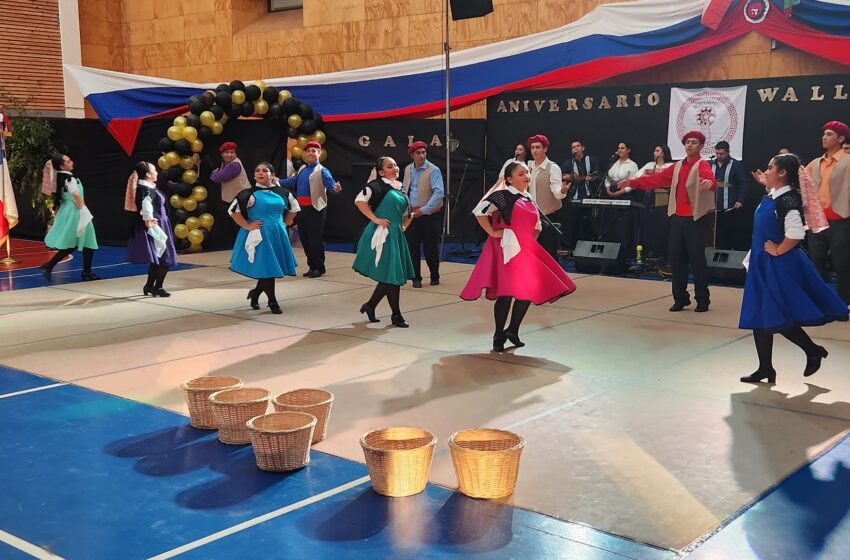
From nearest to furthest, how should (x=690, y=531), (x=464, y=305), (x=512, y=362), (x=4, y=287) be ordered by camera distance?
(x=690, y=531) < (x=512, y=362) < (x=464, y=305) < (x=4, y=287)

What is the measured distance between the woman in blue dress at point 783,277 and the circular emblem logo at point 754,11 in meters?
6.75

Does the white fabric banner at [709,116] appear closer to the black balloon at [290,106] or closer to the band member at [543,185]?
the band member at [543,185]

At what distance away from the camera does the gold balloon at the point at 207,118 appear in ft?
45.5

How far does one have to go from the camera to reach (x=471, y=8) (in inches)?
446

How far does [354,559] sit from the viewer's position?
3.49 metres

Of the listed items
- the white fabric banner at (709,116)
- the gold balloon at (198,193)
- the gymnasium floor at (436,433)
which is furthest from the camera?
the gold balloon at (198,193)

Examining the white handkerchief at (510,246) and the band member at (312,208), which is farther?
the band member at (312,208)

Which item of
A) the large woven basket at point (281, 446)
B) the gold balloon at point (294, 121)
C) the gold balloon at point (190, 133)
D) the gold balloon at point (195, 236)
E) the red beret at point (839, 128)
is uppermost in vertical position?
the gold balloon at point (294, 121)

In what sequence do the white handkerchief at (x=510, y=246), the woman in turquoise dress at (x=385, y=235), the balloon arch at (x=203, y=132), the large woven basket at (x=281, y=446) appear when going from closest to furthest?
1. the large woven basket at (x=281, y=446)
2. the white handkerchief at (x=510, y=246)
3. the woman in turquoise dress at (x=385, y=235)
4. the balloon arch at (x=203, y=132)

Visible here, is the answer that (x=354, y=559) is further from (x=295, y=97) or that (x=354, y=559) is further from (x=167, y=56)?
(x=167, y=56)

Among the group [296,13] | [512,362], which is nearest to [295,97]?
[296,13]

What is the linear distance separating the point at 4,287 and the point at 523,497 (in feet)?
29.1

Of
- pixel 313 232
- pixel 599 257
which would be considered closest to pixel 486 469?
pixel 599 257

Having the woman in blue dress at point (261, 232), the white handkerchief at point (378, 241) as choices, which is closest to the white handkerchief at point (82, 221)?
the woman in blue dress at point (261, 232)
